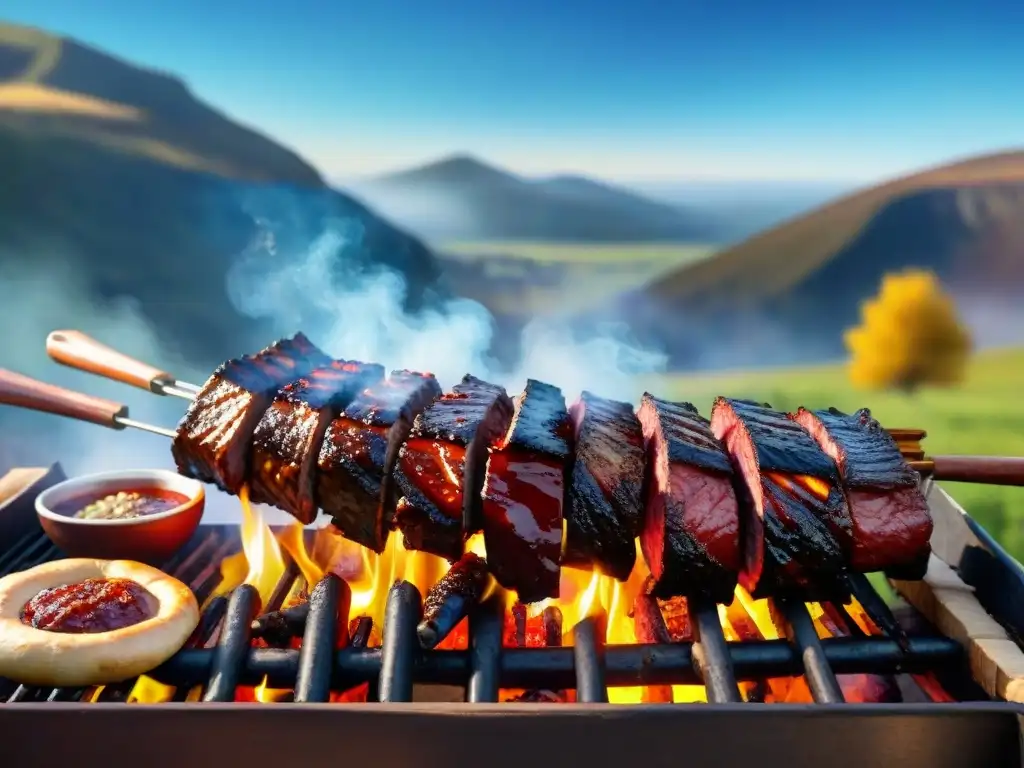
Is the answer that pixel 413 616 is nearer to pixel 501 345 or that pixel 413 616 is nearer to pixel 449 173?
pixel 501 345

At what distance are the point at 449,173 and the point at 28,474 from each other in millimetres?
4768

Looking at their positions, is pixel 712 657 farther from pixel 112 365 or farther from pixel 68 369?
pixel 68 369

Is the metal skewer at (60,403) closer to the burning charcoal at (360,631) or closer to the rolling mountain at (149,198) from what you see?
the burning charcoal at (360,631)

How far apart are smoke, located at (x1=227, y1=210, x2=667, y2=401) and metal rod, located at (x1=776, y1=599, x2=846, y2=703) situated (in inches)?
154

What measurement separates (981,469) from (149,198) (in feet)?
22.3

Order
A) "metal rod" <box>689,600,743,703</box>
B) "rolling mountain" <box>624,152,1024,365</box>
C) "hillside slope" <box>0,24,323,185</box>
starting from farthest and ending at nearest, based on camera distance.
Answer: "hillside slope" <box>0,24,323,185</box> → "rolling mountain" <box>624,152,1024,365</box> → "metal rod" <box>689,600,743,703</box>

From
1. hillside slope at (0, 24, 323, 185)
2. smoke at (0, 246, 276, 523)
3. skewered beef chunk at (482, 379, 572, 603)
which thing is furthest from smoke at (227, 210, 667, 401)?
skewered beef chunk at (482, 379, 572, 603)

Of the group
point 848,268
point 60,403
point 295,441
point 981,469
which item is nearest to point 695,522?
point 981,469

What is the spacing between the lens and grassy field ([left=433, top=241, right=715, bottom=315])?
7.39 meters

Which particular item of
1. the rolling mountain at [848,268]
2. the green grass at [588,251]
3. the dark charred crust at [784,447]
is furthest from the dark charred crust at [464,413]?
the green grass at [588,251]

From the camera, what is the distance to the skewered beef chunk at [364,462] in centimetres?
243

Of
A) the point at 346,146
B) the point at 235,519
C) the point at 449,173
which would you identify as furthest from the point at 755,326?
the point at 235,519

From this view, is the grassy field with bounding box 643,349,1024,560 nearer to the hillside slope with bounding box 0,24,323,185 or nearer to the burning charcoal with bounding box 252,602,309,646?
the burning charcoal with bounding box 252,602,309,646

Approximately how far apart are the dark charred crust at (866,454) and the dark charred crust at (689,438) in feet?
1.15
